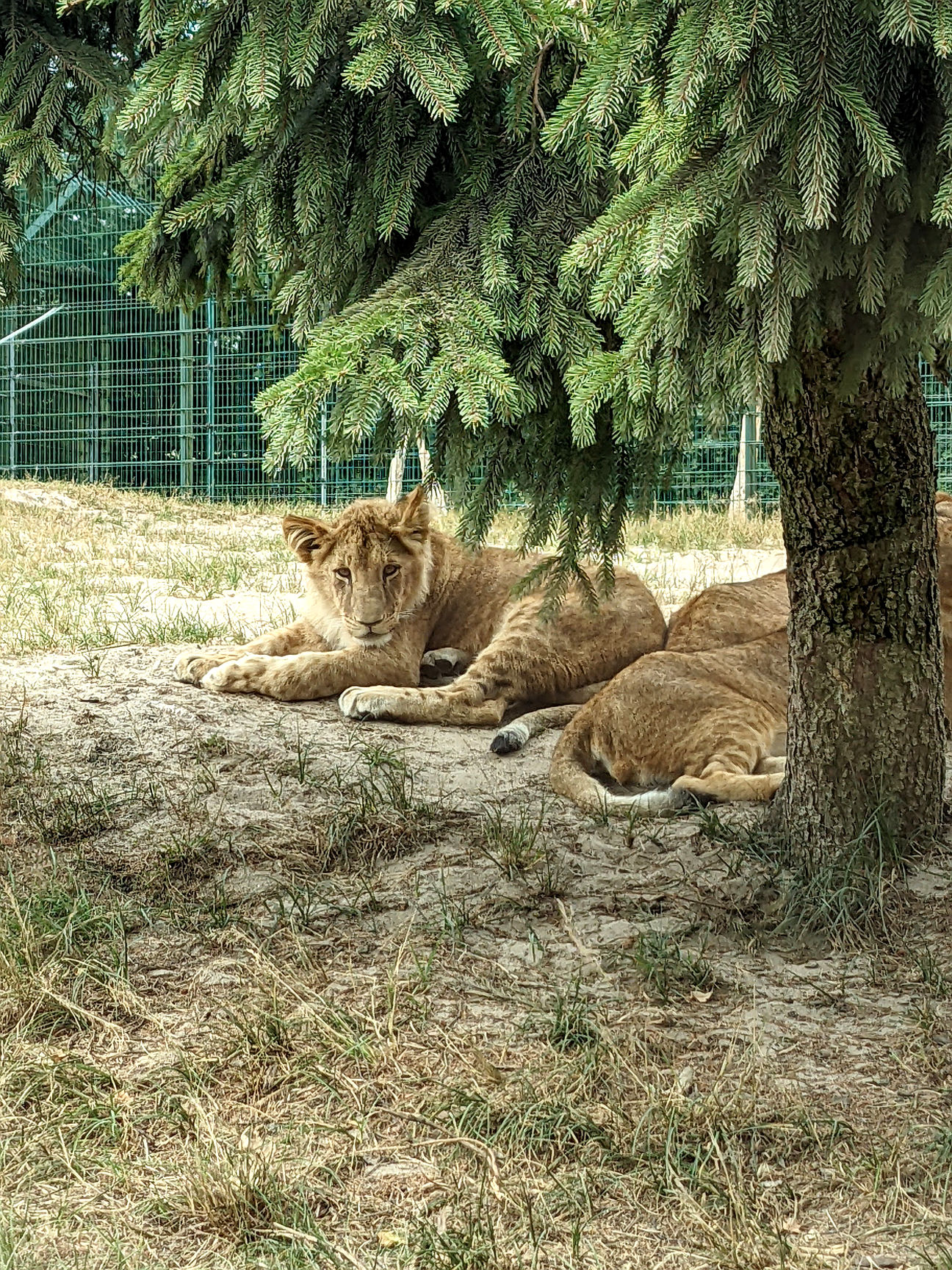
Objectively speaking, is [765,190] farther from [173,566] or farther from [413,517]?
[173,566]

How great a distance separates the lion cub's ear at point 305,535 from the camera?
6.58 meters

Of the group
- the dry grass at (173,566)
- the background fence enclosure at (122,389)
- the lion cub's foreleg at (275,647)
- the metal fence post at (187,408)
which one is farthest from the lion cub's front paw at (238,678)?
the metal fence post at (187,408)

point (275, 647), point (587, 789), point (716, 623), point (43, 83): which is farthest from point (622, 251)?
point (275, 647)

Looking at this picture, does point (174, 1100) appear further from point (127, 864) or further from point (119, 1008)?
point (127, 864)

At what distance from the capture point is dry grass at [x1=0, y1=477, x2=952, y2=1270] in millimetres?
2578

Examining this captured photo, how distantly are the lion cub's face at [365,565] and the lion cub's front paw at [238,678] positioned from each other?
448mm

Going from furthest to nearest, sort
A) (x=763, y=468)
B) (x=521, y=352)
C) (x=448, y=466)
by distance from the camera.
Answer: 1. (x=763, y=468)
2. (x=448, y=466)
3. (x=521, y=352)

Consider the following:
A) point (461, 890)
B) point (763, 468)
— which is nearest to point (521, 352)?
point (461, 890)

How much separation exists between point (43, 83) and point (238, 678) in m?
2.97

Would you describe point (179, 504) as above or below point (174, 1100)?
above

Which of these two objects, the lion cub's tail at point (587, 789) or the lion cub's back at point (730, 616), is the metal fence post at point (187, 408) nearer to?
the lion cub's back at point (730, 616)

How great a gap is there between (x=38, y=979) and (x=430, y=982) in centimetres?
101

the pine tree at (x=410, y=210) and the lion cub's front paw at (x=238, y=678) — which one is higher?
the pine tree at (x=410, y=210)

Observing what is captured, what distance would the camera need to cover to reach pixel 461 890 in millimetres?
4094
